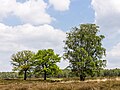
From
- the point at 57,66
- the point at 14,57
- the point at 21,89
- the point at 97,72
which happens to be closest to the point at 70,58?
the point at 97,72

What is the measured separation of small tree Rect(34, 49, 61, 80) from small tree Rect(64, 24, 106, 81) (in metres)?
19.4

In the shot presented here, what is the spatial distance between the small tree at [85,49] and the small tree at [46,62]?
19.4 metres

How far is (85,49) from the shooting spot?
208 ft

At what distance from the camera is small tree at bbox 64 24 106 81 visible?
6181 cm

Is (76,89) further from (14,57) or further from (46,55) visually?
(14,57)

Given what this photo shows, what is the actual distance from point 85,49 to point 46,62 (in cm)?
2234

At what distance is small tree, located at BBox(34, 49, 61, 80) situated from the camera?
81.6 meters

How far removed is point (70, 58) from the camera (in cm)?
6288

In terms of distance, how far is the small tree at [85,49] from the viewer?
61812mm

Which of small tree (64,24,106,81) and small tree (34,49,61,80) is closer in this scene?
small tree (64,24,106,81)

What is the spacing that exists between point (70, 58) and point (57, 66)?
20.1 metres

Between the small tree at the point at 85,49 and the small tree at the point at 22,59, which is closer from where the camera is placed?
the small tree at the point at 85,49

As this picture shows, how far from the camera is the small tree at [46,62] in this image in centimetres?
8156

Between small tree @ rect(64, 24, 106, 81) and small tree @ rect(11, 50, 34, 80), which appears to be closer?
small tree @ rect(64, 24, 106, 81)
